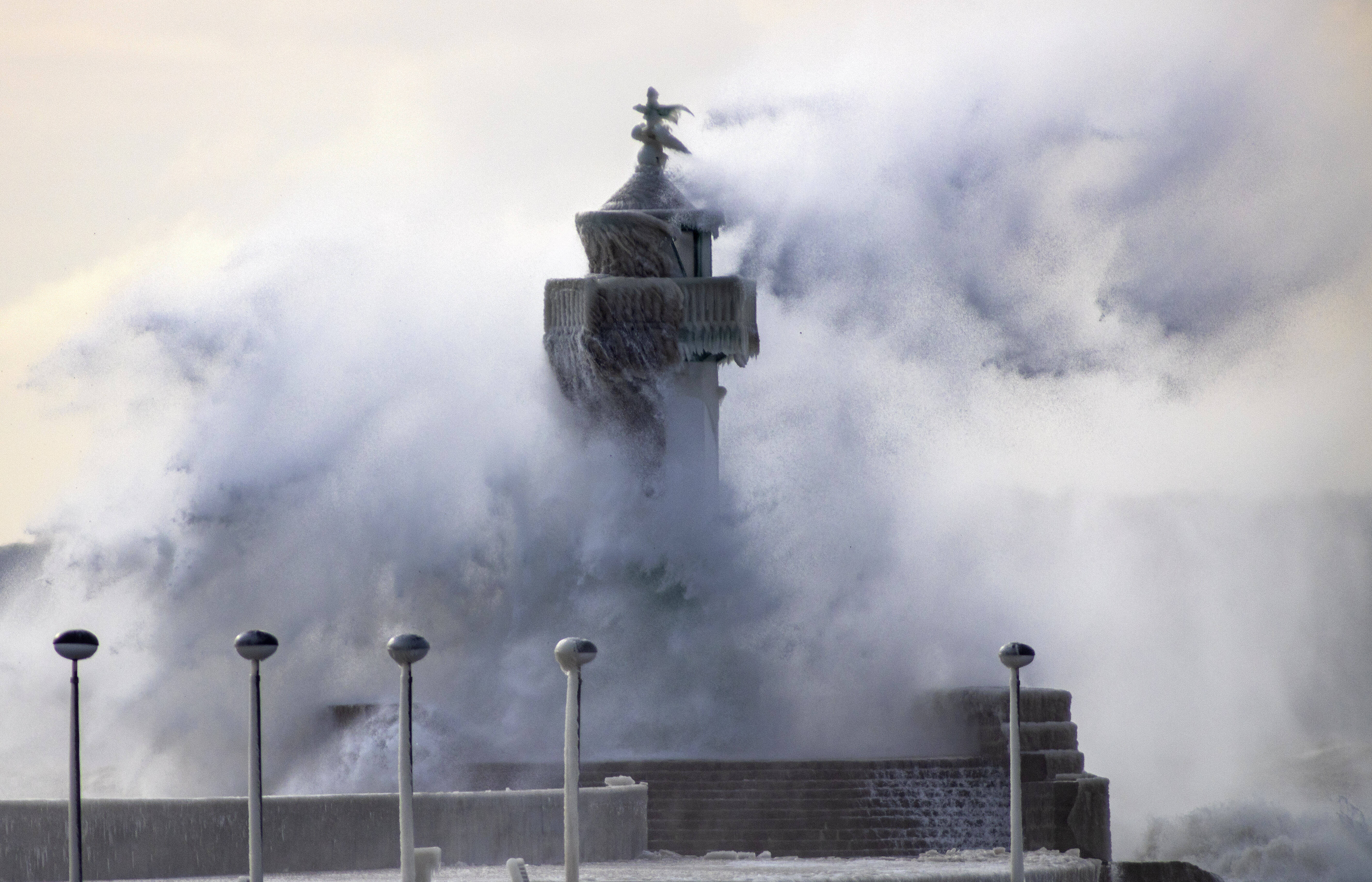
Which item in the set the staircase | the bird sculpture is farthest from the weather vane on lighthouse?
the staircase

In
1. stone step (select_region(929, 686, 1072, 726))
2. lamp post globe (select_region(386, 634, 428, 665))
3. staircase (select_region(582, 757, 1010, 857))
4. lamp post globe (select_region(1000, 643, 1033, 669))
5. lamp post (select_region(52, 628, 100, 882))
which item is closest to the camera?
lamp post (select_region(52, 628, 100, 882))

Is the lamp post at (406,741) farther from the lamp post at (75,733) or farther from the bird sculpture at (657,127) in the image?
the bird sculpture at (657,127)

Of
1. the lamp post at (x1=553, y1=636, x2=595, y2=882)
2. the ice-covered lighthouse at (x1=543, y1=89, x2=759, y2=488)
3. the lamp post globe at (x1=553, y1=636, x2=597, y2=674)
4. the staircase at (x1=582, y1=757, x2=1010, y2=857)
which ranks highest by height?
the ice-covered lighthouse at (x1=543, y1=89, x2=759, y2=488)

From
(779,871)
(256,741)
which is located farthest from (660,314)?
(256,741)

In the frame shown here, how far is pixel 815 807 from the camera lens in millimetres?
20984

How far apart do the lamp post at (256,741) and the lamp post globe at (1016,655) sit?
5013 millimetres

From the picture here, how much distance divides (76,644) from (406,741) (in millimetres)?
2188

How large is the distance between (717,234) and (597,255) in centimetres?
227

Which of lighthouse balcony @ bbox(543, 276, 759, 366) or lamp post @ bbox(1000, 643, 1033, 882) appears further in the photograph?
lighthouse balcony @ bbox(543, 276, 759, 366)

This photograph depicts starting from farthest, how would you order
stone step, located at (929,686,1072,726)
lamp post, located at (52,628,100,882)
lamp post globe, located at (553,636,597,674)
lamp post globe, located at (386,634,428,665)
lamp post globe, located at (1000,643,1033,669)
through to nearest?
stone step, located at (929,686,1072,726)
lamp post globe, located at (1000,643,1033,669)
lamp post globe, located at (553,636,597,674)
lamp post globe, located at (386,634,428,665)
lamp post, located at (52,628,100,882)

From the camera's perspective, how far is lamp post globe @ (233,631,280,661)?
12.1 metres

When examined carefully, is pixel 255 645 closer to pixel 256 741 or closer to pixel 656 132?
pixel 256 741

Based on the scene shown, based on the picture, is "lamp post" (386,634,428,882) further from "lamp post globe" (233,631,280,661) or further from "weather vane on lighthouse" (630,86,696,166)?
"weather vane on lighthouse" (630,86,696,166)

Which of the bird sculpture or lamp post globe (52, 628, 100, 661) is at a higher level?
the bird sculpture
